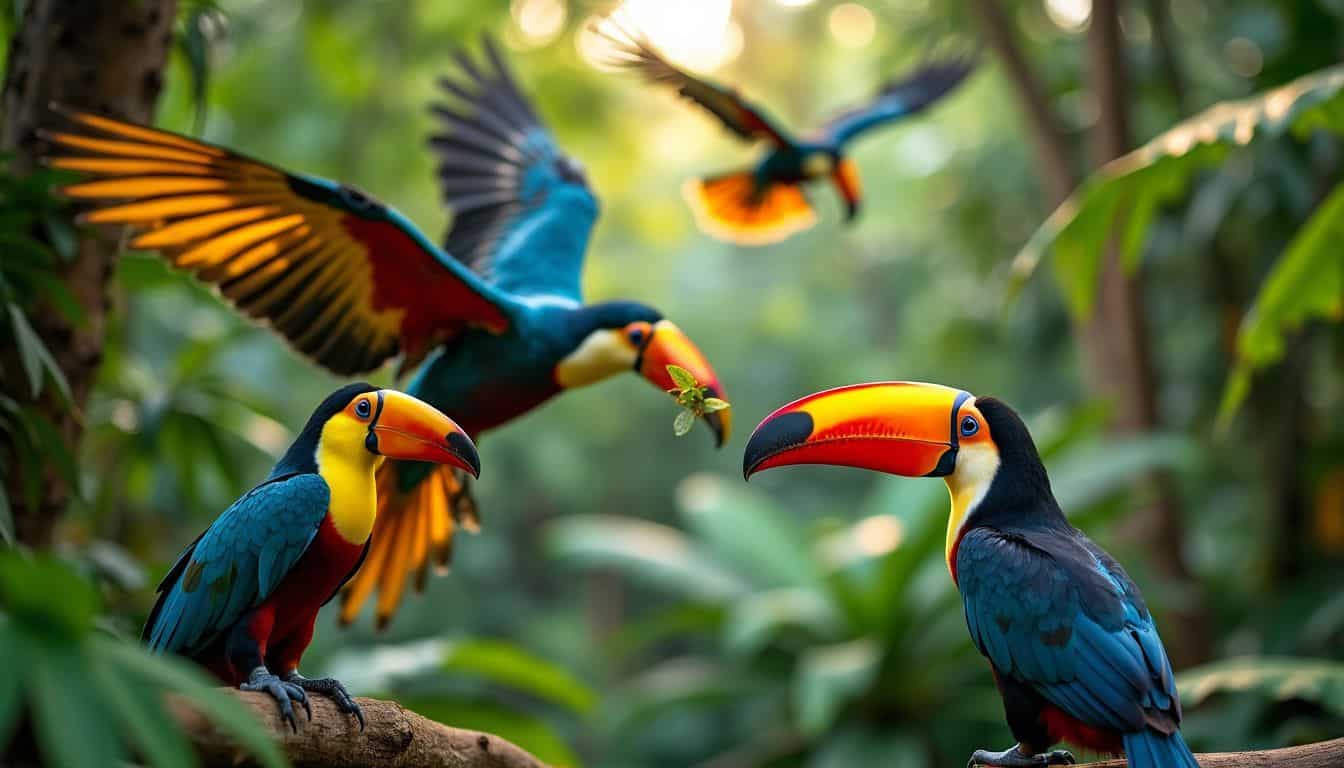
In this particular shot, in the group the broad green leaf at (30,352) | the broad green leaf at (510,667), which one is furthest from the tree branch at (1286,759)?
the broad green leaf at (510,667)

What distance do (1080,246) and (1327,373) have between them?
667 centimetres

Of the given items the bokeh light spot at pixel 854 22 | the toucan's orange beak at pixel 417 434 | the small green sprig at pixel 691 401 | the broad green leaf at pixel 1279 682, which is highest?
the bokeh light spot at pixel 854 22

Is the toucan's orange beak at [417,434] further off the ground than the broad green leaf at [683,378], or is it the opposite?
the broad green leaf at [683,378]

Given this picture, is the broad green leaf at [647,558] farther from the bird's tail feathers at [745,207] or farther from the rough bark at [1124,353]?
the bird's tail feathers at [745,207]

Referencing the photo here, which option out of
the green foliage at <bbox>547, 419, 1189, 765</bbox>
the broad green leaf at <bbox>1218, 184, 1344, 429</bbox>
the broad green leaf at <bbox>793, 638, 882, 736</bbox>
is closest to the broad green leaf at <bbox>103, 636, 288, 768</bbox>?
the broad green leaf at <bbox>1218, 184, 1344, 429</bbox>

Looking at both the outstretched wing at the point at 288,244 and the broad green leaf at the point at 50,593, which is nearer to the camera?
the broad green leaf at the point at 50,593

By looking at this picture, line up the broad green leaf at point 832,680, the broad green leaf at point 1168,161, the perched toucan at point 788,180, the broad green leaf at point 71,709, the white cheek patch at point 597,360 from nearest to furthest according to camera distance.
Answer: the broad green leaf at point 71,709 < the white cheek patch at point 597,360 < the broad green leaf at point 1168,161 < the perched toucan at point 788,180 < the broad green leaf at point 832,680

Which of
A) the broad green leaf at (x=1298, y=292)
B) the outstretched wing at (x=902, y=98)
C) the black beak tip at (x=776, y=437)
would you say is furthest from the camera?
the outstretched wing at (x=902, y=98)

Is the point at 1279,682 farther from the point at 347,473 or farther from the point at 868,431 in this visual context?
the point at 347,473

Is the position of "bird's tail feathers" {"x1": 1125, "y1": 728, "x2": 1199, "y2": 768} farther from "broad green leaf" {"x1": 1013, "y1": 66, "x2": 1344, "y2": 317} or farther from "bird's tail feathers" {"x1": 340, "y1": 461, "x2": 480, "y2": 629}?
"broad green leaf" {"x1": 1013, "y1": 66, "x2": 1344, "y2": 317}

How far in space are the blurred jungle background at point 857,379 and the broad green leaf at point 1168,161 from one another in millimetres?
18

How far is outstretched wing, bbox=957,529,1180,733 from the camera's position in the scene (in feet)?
8.03

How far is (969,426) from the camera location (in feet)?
8.68

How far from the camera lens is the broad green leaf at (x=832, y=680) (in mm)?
6697
